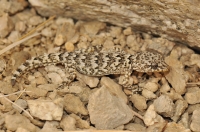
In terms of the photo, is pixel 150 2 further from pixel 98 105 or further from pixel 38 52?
pixel 38 52

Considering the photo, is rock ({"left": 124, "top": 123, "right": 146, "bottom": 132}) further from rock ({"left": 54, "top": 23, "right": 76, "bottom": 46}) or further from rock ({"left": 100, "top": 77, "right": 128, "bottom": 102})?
rock ({"left": 54, "top": 23, "right": 76, "bottom": 46})

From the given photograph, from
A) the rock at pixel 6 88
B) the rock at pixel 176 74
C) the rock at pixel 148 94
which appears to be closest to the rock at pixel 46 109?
the rock at pixel 6 88

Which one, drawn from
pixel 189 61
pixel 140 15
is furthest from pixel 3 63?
pixel 189 61

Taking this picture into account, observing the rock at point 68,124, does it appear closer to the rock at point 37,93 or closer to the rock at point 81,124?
the rock at point 81,124

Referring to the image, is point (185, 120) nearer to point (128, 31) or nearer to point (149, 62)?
point (149, 62)

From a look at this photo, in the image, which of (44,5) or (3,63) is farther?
(44,5)

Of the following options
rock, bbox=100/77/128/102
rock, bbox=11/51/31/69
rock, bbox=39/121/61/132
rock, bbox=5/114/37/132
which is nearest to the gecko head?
rock, bbox=100/77/128/102
